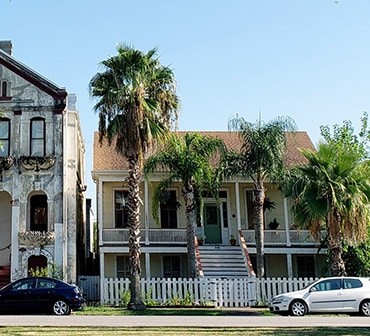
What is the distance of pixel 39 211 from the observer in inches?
1180

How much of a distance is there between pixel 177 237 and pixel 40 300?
35.1 ft

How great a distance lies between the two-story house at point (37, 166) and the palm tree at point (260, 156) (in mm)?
7739

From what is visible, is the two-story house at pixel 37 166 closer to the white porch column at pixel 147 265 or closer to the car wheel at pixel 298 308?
the white porch column at pixel 147 265

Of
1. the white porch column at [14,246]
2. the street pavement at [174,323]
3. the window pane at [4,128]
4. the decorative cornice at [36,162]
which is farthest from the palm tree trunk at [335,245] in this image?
the window pane at [4,128]

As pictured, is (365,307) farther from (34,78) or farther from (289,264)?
(34,78)

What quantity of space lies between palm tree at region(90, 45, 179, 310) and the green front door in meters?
9.04

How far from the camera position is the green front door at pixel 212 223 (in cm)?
3238

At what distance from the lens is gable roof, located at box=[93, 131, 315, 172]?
31.0 meters

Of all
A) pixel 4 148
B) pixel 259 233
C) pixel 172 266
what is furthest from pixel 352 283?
pixel 4 148

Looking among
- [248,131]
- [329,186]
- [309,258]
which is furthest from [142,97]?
[309,258]

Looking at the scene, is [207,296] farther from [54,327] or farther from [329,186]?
[54,327]

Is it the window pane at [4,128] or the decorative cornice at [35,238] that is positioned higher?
the window pane at [4,128]

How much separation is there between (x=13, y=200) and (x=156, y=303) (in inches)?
322

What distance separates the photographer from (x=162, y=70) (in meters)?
24.5
